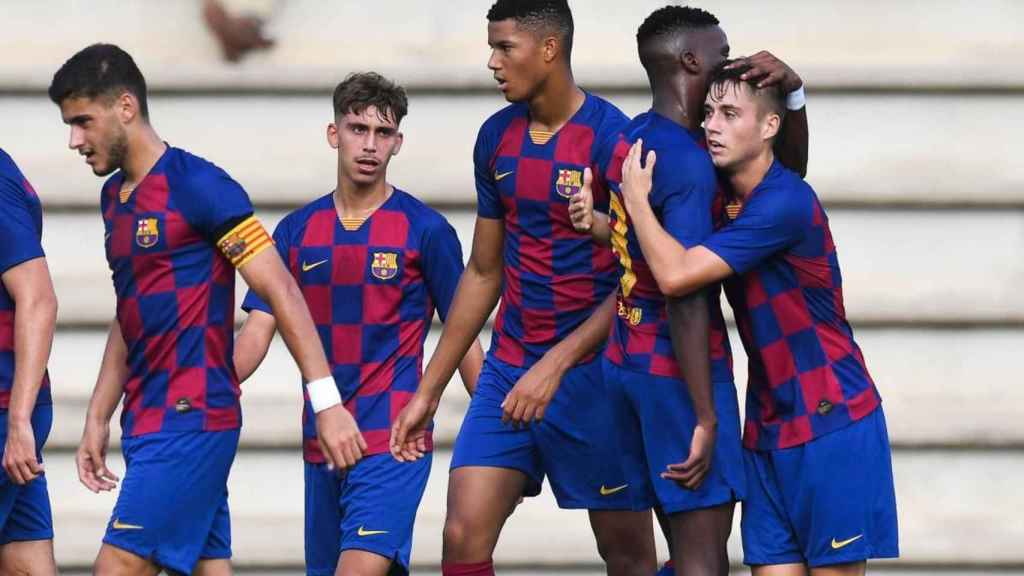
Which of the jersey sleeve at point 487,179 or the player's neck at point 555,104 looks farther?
the jersey sleeve at point 487,179

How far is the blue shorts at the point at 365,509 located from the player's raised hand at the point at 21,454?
0.93 metres

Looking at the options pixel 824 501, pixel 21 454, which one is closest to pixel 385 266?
pixel 21 454

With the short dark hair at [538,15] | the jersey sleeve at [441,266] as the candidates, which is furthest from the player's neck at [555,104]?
the jersey sleeve at [441,266]

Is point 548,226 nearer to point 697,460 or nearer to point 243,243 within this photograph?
point 243,243

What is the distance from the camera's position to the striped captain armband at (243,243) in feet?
23.0

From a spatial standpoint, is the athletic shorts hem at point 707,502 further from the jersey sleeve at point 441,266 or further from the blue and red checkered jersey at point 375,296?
the jersey sleeve at point 441,266

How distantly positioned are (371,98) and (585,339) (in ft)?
3.99

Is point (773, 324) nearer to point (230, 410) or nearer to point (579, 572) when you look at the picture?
point (230, 410)

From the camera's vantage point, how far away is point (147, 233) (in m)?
7.09

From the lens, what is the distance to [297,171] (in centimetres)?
905

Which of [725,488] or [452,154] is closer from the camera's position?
[725,488]

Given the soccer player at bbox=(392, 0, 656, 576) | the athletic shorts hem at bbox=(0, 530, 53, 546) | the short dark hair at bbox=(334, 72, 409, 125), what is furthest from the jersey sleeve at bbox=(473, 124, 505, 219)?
the athletic shorts hem at bbox=(0, 530, 53, 546)

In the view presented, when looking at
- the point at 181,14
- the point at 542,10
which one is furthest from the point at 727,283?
the point at 181,14

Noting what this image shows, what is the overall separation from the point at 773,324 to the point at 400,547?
155 cm
